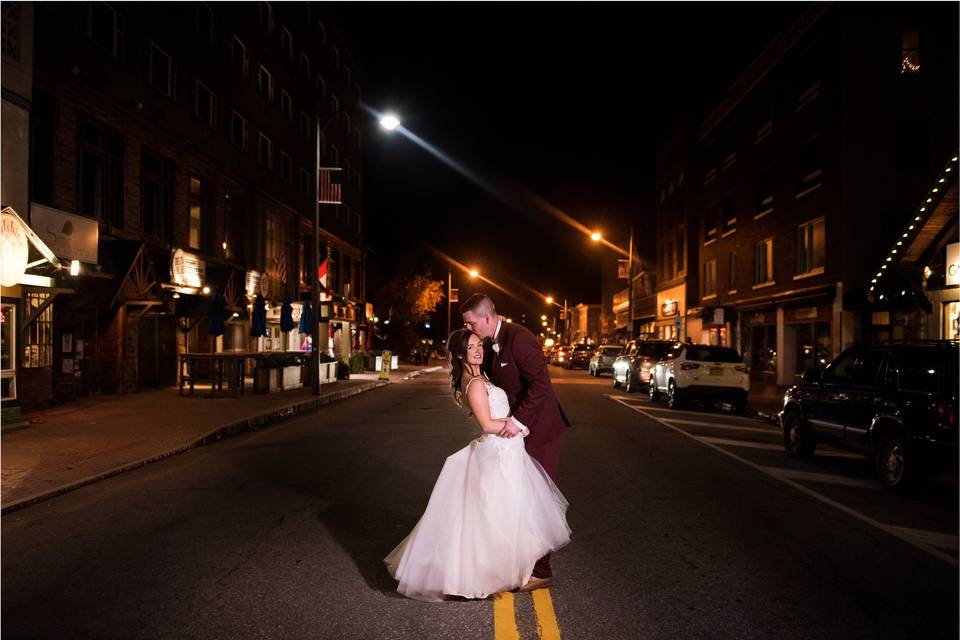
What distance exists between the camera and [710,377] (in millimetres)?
18531

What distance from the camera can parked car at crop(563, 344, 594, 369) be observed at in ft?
159

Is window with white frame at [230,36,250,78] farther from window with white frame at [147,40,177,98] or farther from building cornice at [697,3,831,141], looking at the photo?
building cornice at [697,3,831,141]

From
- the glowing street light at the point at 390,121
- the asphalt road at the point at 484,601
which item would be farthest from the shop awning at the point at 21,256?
the glowing street light at the point at 390,121

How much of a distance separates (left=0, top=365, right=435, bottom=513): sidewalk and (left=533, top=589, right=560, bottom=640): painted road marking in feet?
18.7

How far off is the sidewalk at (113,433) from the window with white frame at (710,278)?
24.4m

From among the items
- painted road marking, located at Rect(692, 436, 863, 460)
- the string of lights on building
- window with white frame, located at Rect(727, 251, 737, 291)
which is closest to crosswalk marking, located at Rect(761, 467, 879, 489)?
painted road marking, located at Rect(692, 436, 863, 460)

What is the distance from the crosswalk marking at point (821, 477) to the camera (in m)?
9.29

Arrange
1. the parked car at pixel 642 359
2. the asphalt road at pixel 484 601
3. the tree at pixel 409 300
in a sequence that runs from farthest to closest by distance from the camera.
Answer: the tree at pixel 409 300 < the parked car at pixel 642 359 < the asphalt road at pixel 484 601

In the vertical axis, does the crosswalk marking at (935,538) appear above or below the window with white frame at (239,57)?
below

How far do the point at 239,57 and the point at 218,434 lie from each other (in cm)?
2152

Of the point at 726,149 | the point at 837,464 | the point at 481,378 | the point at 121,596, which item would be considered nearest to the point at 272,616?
the point at 121,596

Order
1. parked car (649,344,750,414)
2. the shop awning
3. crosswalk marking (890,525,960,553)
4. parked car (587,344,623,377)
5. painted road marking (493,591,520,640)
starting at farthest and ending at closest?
parked car (587,344,623,377)
parked car (649,344,750,414)
the shop awning
crosswalk marking (890,525,960,553)
painted road marking (493,591,520,640)

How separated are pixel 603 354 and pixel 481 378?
111 ft

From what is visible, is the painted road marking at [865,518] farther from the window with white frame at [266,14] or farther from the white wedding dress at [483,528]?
the window with white frame at [266,14]
